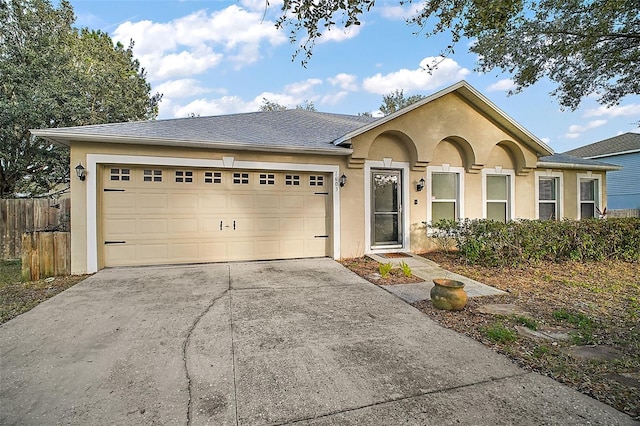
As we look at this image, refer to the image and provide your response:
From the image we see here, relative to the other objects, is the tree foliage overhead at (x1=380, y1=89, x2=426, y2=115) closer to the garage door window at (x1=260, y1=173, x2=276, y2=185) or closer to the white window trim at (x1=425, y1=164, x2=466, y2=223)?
the white window trim at (x1=425, y1=164, x2=466, y2=223)

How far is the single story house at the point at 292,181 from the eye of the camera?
6680 millimetres

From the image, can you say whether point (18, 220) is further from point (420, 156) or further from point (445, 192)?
point (445, 192)

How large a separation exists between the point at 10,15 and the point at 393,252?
1439cm

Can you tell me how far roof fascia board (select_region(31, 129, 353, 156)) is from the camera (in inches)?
239

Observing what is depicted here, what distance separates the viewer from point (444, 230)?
849 cm

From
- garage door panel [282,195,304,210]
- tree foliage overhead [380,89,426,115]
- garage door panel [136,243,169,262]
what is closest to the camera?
garage door panel [136,243,169,262]

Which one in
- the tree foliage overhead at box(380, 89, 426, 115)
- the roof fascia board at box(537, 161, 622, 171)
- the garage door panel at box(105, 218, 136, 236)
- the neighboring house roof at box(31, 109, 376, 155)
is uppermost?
the tree foliage overhead at box(380, 89, 426, 115)

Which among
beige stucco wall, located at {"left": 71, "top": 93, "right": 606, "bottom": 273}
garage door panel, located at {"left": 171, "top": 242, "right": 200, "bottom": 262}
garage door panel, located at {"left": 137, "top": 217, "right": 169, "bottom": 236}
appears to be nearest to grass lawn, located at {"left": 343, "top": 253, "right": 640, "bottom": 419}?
beige stucco wall, located at {"left": 71, "top": 93, "right": 606, "bottom": 273}

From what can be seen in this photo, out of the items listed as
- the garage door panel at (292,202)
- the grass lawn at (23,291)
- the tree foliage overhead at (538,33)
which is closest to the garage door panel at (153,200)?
the grass lawn at (23,291)

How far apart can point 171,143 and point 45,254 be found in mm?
3260

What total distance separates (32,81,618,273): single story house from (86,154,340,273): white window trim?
2 cm

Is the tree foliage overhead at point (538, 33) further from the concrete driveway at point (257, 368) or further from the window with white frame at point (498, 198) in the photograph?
the concrete driveway at point (257, 368)

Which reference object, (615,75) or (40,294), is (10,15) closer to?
(40,294)

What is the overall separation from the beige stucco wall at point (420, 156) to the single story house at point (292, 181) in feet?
0.10
